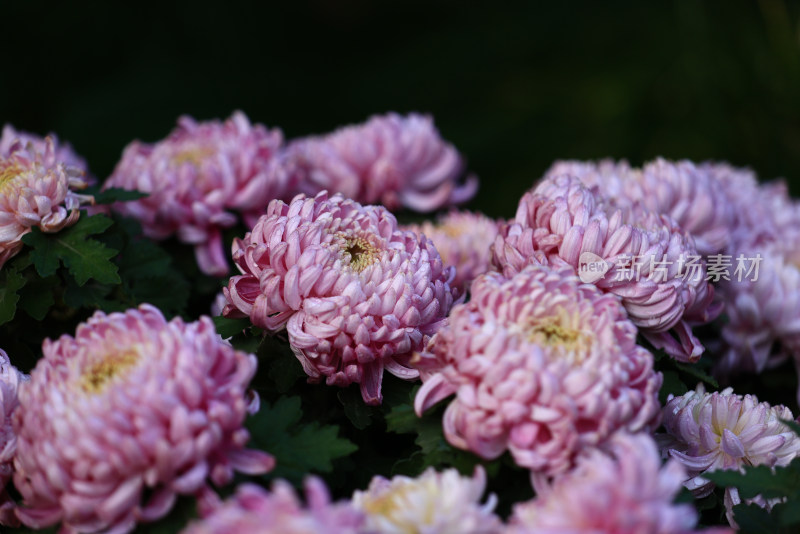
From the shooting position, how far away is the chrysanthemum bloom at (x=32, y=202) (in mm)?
1100

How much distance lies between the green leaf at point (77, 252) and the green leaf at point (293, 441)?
314 millimetres

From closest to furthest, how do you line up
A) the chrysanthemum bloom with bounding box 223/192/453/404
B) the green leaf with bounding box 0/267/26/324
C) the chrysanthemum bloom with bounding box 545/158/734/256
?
the chrysanthemum bloom with bounding box 223/192/453/404, the green leaf with bounding box 0/267/26/324, the chrysanthemum bloom with bounding box 545/158/734/256

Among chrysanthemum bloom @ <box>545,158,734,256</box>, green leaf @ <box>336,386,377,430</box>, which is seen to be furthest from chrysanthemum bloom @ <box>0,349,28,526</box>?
chrysanthemum bloom @ <box>545,158,734,256</box>

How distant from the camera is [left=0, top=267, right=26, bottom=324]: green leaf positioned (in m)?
1.08

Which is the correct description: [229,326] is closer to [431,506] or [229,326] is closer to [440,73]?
[431,506]

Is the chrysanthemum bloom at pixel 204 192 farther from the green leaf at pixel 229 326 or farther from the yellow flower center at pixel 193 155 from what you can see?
the green leaf at pixel 229 326

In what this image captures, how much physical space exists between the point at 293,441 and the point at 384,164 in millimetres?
767

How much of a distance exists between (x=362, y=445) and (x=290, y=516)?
0.44 metres

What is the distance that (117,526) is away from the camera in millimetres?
783

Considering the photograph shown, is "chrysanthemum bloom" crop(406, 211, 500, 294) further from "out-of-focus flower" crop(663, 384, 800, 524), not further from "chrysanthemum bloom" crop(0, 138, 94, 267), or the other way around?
"chrysanthemum bloom" crop(0, 138, 94, 267)

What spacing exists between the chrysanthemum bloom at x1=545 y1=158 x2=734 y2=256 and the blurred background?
1.25m

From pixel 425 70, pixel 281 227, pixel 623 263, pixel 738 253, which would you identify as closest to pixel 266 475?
pixel 281 227

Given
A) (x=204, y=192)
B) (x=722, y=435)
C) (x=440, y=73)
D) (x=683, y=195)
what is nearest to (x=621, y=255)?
(x=722, y=435)

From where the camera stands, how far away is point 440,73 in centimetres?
400
